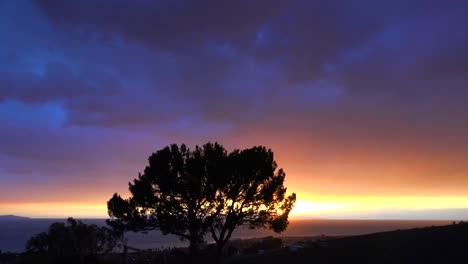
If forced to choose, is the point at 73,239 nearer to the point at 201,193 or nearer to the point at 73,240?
the point at 73,240

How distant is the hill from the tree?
5.04m

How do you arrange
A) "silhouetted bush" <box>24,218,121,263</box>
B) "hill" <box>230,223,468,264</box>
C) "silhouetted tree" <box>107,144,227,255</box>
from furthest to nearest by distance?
"silhouetted bush" <box>24,218,121,263</box> < "silhouetted tree" <box>107,144,227,255</box> < "hill" <box>230,223,468,264</box>

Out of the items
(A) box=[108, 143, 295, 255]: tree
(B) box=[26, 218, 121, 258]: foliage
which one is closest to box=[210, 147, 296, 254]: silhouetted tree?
(A) box=[108, 143, 295, 255]: tree

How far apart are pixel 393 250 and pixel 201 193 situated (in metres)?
16.4

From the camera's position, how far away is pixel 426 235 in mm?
→ 33188

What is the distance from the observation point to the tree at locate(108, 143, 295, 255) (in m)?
39.8

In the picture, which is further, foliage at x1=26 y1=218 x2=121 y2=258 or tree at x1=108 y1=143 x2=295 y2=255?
foliage at x1=26 y1=218 x2=121 y2=258

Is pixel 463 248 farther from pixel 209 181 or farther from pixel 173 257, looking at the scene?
pixel 173 257

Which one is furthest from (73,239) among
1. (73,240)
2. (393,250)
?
(393,250)

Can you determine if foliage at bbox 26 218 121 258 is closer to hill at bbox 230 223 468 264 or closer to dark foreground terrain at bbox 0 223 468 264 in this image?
dark foreground terrain at bbox 0 223 468 264

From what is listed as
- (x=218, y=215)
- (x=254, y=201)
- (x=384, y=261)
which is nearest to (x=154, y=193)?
(x=218, y=215)

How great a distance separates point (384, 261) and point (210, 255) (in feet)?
55.7

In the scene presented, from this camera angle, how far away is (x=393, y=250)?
103 ft

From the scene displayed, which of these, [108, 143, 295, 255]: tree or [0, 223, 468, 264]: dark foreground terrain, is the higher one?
[108, 143, 295, 255]: tree
